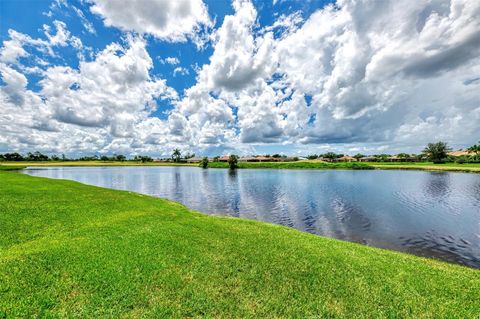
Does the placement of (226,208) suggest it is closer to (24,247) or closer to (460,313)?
(24,247)

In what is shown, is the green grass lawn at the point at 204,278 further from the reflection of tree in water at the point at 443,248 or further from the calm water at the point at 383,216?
the calm water at the point at 383,216

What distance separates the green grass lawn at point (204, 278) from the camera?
24.3 feet

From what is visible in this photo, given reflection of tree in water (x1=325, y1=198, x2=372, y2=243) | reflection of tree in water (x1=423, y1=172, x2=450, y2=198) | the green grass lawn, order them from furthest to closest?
reflection of tree in water (x1=423, y1=172, x2=450, y2=198), reflection of tree in water (x1=325, y1=198, x2=372, y2=243), the green grass lawn

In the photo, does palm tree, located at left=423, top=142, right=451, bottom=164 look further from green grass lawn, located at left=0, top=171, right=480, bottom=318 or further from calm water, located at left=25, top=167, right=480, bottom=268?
green grass lawn, located at left=0, top=171, right=480, bottom=318

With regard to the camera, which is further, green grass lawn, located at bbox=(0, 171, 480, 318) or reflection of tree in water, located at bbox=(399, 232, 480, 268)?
reflection of tree in water, located at bbox=(399, 232, 480, 268)

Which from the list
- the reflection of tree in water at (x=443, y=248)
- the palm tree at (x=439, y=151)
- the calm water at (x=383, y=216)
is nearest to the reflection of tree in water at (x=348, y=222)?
the calm water at (x=383, y=216)

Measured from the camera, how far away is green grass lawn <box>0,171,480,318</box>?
7.41m

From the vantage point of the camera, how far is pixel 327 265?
10938 mm

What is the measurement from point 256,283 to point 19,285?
869 cm

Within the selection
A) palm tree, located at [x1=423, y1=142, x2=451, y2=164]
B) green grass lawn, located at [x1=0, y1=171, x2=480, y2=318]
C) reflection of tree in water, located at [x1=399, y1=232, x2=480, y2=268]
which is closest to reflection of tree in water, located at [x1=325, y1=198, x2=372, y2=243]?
reflection of tree in water, located at [x1=399, y1=232, x2=480, y2=268]

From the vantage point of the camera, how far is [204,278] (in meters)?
9.17

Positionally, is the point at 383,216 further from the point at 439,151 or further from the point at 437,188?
the point at 439,151

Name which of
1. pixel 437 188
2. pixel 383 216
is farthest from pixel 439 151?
pixel 383 216

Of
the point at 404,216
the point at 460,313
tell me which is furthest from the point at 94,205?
the point at 404,216
